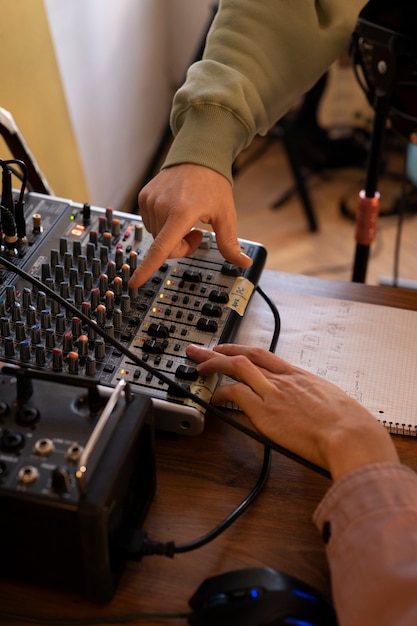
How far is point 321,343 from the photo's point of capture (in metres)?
0.96

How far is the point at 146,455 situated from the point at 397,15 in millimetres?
848

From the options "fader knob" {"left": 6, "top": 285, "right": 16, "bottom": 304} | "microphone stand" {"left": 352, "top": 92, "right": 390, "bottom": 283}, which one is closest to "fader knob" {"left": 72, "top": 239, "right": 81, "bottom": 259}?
"fader knob" {"left": 6, "top": 285, "right": 16, "bottom": 304}

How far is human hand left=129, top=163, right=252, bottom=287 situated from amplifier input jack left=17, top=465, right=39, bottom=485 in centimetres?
32

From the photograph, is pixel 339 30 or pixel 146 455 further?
pixel 339 30

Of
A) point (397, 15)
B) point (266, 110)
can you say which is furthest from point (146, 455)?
point (397, 15)

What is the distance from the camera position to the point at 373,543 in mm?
622

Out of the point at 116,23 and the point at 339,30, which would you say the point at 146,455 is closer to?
the point at 339,30

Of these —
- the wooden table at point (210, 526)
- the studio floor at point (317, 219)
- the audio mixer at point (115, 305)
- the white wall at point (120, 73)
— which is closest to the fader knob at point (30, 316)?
the audio mixer at point (115, 305)

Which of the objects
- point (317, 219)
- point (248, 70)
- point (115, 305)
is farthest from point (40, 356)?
point (317, 219)

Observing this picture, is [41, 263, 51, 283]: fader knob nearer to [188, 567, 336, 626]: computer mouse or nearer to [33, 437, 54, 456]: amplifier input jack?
[33, 437, 54, 456]: amplifier input jack

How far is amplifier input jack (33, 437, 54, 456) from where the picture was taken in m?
0.61

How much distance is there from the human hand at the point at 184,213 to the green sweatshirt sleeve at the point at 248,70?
0.08 ft

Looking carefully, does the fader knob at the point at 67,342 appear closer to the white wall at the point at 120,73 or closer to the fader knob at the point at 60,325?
the fader knob at the point at 60,325

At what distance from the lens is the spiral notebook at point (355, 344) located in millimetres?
872
